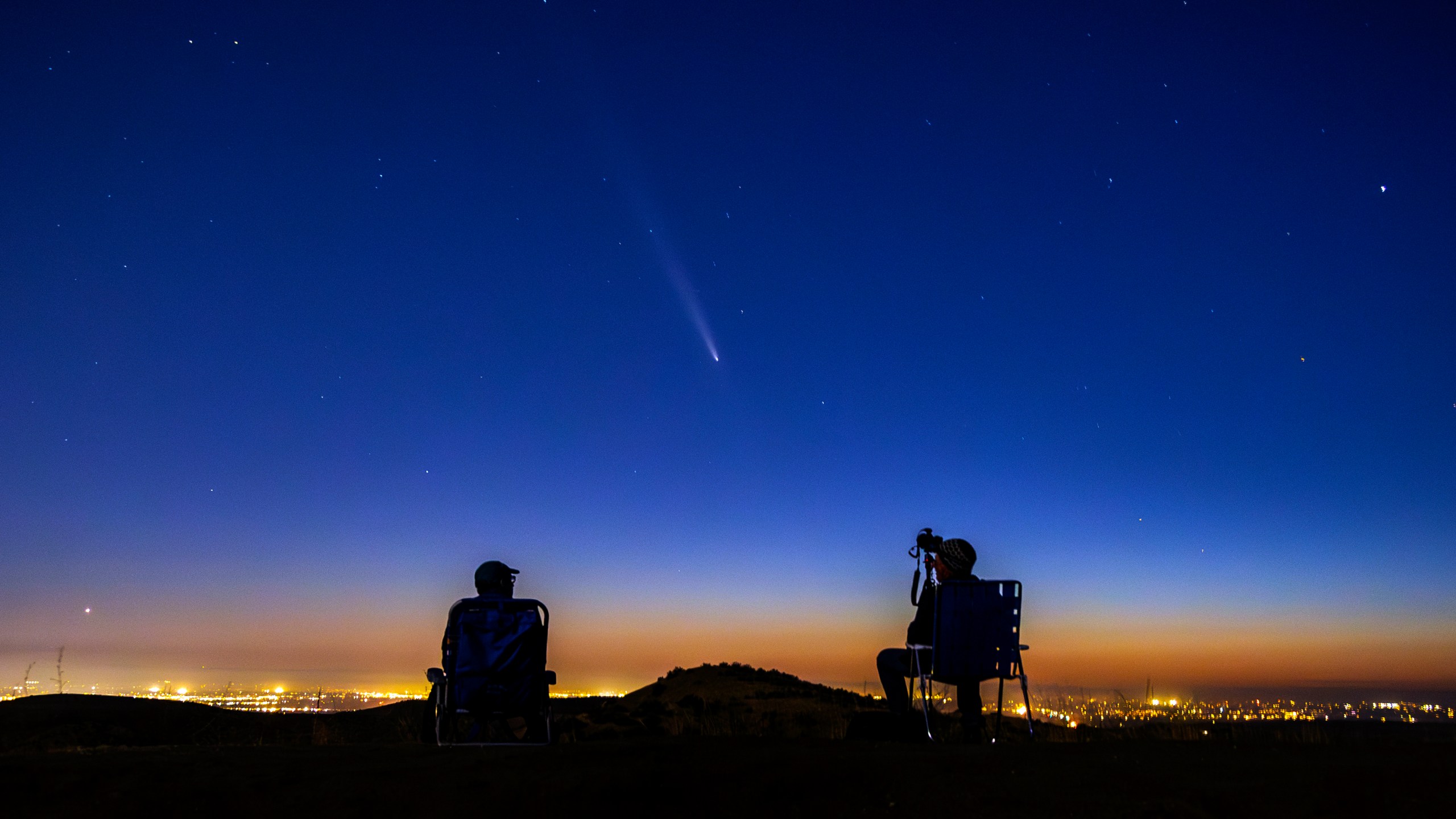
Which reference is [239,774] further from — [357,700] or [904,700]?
[357,700]

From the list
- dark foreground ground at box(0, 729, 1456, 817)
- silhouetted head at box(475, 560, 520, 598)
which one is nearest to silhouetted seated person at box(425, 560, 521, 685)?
silhouetted head at box(475, 560, 520, 598)

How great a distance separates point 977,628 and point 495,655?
4291 mm

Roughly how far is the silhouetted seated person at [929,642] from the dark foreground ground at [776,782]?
204 centimetres

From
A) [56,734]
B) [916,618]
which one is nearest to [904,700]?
[916,618]

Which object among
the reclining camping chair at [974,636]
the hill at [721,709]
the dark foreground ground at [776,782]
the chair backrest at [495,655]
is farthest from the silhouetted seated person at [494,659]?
the reclining camping chair at [974,636]

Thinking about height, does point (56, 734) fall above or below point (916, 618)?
below

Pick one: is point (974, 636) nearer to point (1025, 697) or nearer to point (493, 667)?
point (1025, 697)

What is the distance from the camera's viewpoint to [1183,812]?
166 inches

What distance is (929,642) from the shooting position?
852 centimetres

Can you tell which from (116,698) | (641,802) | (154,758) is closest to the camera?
(641,802)

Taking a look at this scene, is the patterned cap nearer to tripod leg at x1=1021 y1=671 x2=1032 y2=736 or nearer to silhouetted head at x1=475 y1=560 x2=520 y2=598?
tripod leg at x1=1021 y1=671 x2=1032 y2=736

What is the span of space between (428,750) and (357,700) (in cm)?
684

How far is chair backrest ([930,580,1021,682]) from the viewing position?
8227 millimetres

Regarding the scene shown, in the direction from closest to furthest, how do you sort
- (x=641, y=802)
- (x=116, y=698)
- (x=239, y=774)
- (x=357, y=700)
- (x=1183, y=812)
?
(x=1183, y=812), (x=641, y=802), (x=239, y=774), (x=357, y=700), (x=116, y=698)
